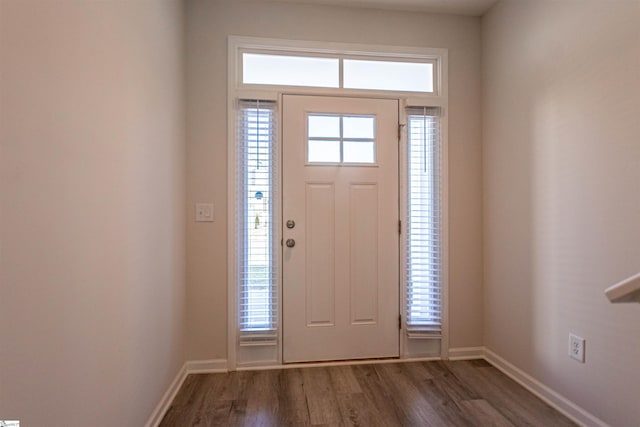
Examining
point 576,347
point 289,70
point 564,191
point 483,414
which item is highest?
point 289,70

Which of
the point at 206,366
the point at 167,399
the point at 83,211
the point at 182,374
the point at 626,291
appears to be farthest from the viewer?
the point at 206,366

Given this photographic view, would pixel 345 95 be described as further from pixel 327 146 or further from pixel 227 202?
pixel 227 202

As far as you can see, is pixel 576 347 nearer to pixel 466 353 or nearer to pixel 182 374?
pixel 466 353

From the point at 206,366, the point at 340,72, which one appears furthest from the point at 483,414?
the point at 340,72

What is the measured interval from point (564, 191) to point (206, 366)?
2.57 meters

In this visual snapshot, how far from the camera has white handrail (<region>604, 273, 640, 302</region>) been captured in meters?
0.68

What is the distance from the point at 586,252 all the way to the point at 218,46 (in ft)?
8.65

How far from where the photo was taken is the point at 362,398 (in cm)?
191

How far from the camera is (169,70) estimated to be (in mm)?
1926

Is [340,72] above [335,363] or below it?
above

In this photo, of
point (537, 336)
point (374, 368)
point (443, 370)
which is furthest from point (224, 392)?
point (537, 336)

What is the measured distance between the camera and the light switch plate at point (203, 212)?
7.42 feet

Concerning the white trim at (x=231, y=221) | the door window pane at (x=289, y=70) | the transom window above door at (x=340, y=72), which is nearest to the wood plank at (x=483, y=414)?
the white trim at (x=231, y=221)

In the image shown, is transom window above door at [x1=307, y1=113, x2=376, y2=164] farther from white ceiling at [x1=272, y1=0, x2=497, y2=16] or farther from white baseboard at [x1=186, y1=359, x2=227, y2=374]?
white baseboard at [x1=186, y1=359, x2=227, y2=374]
